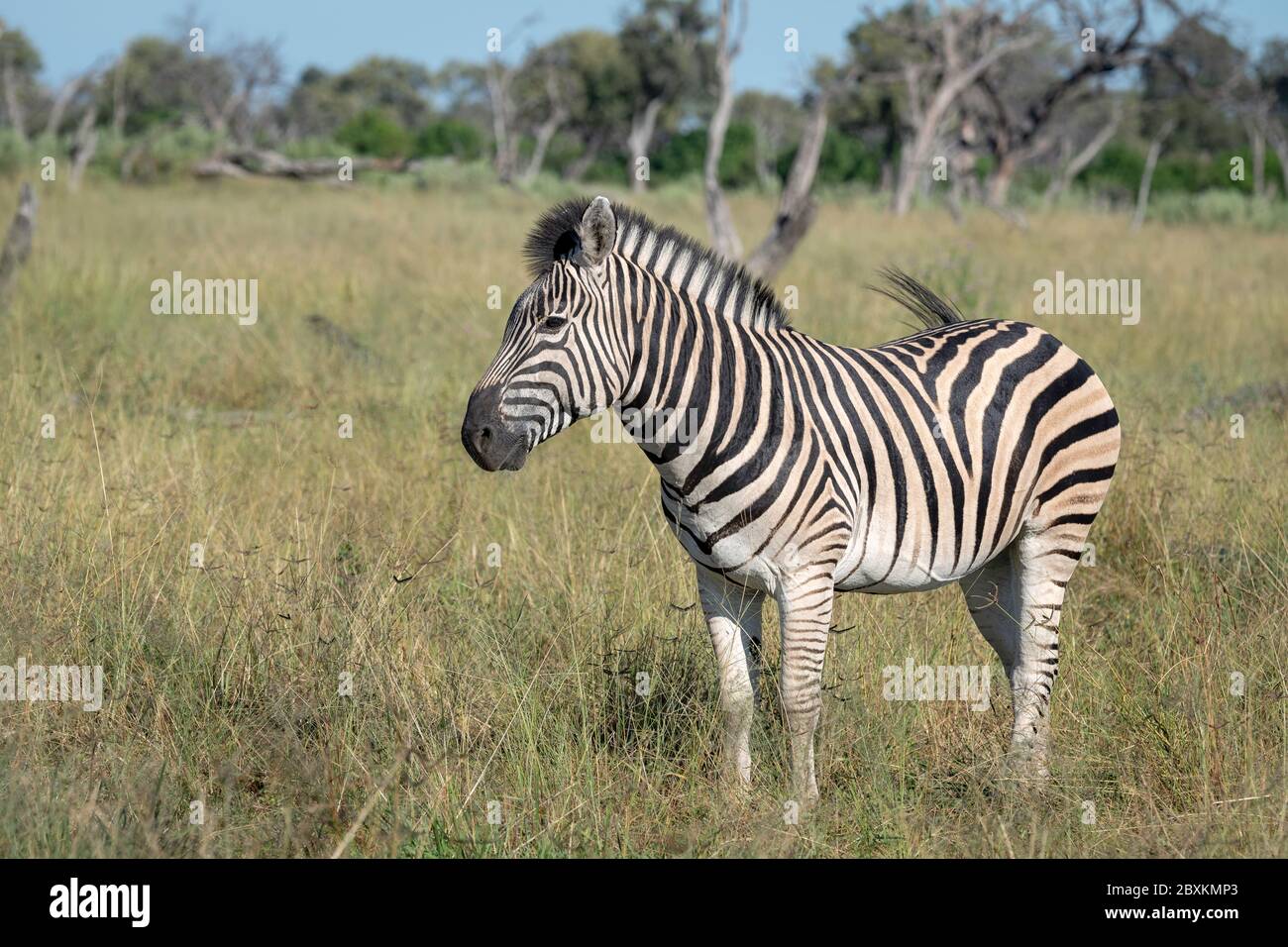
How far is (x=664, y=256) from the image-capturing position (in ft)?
11.7

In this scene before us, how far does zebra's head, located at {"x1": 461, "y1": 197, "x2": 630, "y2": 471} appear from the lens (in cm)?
320

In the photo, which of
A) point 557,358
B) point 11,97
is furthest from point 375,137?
point 557,358

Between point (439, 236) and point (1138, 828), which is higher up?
point (439, 236)

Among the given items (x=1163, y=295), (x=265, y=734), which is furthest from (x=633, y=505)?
(x=1163, y=295)

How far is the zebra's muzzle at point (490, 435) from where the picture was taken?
3.17 meters

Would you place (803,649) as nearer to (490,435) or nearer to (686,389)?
(686,389)

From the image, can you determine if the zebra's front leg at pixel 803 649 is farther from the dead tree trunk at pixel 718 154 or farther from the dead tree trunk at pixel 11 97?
the dead tree trunk at pixel 11 97

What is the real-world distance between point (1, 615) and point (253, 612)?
31.9 inches

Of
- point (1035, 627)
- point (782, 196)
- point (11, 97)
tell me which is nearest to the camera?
point (1035, 627)

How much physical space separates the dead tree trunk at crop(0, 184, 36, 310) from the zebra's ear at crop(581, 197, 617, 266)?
Result: 311 inches

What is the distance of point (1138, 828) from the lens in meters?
3.55

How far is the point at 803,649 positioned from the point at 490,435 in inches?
40.7

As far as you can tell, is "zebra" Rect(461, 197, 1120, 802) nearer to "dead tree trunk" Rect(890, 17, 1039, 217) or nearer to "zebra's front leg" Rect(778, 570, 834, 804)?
"zebra's front leg" Rect(778, 570, 834, 804)
